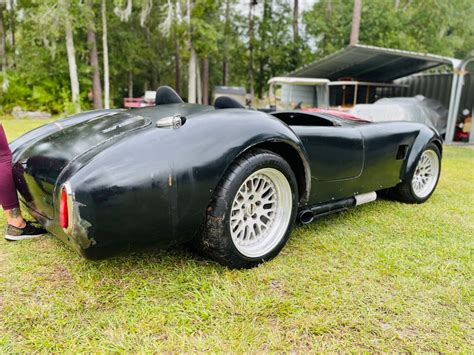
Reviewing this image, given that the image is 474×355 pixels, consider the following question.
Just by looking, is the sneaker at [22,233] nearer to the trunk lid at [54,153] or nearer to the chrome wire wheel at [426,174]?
the trunk lid at [54,153]

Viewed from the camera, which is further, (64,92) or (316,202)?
(64,92)

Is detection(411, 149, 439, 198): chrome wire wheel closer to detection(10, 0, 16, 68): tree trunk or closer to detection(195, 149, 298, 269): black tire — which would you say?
detection(195, 149, 298, 269): black tire

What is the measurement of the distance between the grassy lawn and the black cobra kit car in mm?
222

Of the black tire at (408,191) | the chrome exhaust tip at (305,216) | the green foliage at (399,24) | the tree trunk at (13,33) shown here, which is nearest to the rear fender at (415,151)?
the black tire at (408,191)

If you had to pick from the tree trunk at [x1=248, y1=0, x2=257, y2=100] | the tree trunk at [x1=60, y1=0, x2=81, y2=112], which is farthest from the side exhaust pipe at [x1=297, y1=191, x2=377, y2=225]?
the tree trunk at [x1=248, y1=0, x2=257, y2=100]

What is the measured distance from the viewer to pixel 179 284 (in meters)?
2.02

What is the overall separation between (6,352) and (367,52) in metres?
13.5

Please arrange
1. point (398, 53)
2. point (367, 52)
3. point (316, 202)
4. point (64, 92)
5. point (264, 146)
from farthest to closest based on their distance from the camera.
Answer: point (64, 92), point (367, 52), point (398, 53), point (316, 202), point (264, 146)

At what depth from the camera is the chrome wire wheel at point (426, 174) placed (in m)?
3.70

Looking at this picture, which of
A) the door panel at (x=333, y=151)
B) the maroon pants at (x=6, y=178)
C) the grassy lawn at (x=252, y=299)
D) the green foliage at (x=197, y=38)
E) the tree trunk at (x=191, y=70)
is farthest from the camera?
the tree trunk at (x=191, y=70)

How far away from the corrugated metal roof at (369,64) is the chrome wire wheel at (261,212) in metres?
10.6

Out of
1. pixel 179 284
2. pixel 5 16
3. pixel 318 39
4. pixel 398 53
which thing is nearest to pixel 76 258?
pixel 179 284

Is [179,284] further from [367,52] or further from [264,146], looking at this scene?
[367,52]

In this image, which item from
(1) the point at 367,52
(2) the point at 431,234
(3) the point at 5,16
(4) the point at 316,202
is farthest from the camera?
(3) the point at 5,16
